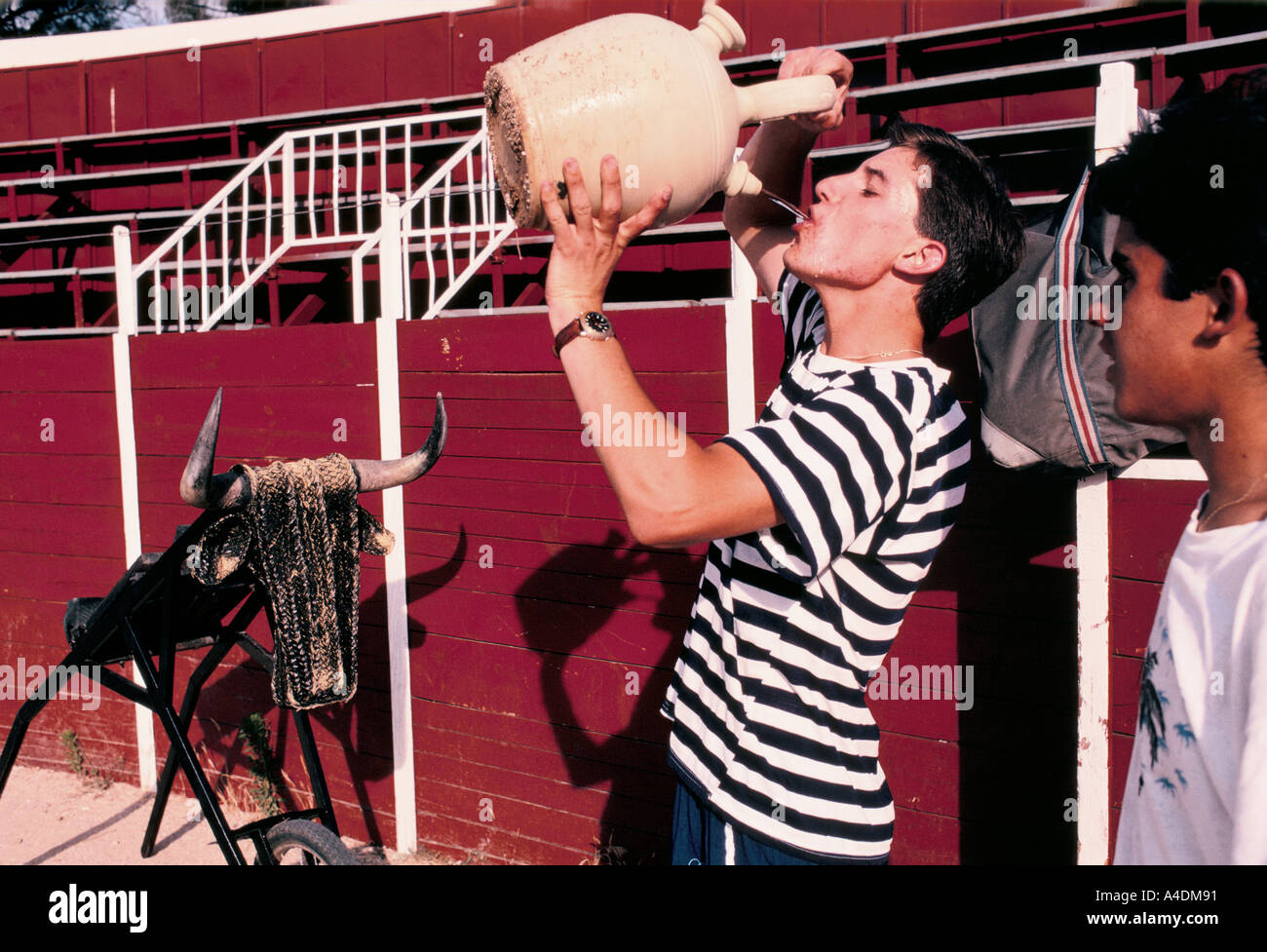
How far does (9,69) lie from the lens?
396 inches

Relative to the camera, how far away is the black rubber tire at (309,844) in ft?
8.86

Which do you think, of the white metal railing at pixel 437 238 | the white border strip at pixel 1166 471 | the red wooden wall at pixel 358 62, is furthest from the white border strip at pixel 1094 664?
the red wooden wall at pixel 358 62

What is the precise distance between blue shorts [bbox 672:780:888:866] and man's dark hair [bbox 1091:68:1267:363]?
94 centimetres

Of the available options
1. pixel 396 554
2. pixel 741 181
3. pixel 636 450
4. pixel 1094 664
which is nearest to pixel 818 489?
pixel 636 450

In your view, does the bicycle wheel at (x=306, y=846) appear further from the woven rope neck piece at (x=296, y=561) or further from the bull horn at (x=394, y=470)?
the bull horn at (x=394, y=470)

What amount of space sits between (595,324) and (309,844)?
2.02 metres

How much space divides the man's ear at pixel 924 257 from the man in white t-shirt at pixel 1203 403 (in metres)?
0.43

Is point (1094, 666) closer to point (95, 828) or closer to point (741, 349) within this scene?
point (741, 349)

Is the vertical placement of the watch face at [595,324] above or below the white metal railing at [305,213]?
below

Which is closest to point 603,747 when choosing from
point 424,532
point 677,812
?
point 424,532

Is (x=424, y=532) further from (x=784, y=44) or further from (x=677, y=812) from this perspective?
(x=784, y=44)

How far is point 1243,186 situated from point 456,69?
8.15 meters

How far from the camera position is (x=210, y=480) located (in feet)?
7.88

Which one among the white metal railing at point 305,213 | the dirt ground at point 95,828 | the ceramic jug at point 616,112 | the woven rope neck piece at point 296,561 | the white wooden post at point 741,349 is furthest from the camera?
the white metal railing at point 305,213
